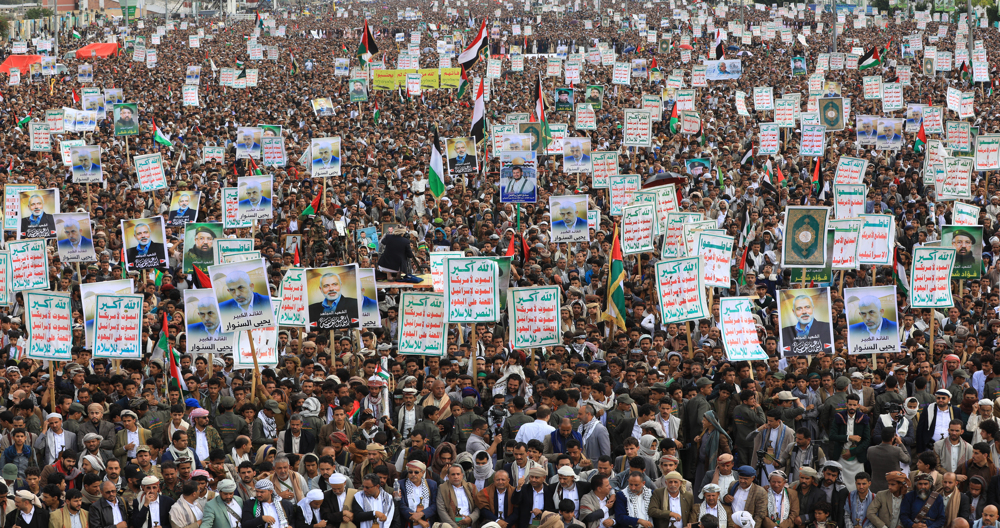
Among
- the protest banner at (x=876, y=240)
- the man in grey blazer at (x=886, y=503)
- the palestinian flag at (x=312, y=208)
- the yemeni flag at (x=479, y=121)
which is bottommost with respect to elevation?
the man in grey blazer at (x=886, y=503)

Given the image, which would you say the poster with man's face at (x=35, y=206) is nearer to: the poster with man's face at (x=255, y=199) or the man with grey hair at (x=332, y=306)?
the poster with man's face at (x=255, y=199)

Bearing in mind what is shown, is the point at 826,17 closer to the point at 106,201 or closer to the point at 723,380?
the point at 106,201

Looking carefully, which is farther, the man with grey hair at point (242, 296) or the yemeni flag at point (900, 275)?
the yemeni flag at point (900, 275)

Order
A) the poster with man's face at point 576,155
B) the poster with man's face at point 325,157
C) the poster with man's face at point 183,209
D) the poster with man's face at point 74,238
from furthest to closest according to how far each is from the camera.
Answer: the poster with man's face at point 576,155
the poster with man's face at point 325,157
the poster with man's face at point 183,209
the poster with man's face at point 74,238

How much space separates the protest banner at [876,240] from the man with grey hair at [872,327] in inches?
100

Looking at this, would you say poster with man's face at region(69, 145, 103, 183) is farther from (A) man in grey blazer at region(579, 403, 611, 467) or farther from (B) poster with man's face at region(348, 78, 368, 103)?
(A) man in grey blazer at region(579, 403, 611, 467)

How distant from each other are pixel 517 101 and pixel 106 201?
17.3 meters

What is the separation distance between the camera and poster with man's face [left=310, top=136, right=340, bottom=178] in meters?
21.5

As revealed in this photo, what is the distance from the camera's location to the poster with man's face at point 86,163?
21250 millimetres

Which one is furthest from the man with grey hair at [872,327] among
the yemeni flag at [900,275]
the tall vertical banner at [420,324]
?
the tall vertical banner at [420,324]

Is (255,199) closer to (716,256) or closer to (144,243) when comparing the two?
(144,243)

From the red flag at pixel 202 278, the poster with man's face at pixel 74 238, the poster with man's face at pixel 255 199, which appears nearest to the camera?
the red flag at pixel 202 278

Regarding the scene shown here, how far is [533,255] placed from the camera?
1686 centimetres

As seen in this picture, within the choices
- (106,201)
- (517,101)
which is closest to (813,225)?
(106,201)
